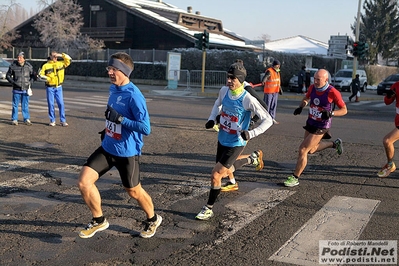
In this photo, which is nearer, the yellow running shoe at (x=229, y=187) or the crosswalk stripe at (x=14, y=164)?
the yellow running shoe at (x=229, y=187)

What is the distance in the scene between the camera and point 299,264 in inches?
169

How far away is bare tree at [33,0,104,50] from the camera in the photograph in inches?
1809

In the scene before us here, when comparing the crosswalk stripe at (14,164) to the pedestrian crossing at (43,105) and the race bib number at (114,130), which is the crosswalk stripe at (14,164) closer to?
the race bib number at (114,130)

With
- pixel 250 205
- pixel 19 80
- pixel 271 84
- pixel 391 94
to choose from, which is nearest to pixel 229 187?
pixel 250 205

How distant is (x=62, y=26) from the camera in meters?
46.2

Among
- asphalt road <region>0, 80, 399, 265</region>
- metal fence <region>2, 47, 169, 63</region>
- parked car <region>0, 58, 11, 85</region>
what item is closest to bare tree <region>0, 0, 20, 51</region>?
metal fence <region>2, 47, 169, 63</region>

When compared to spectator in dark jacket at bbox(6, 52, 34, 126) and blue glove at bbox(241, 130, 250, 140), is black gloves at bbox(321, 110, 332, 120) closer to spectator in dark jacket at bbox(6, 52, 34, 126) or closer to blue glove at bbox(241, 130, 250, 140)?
blue glove at bbox(241, 130, 250, 140)

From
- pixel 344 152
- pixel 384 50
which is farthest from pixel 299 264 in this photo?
pixel 384 50

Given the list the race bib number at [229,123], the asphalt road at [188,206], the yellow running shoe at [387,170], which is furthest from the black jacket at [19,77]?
the yellow running shoe at [387,170]

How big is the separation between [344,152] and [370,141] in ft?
6.35

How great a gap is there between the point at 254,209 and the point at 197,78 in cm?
2593

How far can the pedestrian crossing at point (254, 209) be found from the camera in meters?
4.83

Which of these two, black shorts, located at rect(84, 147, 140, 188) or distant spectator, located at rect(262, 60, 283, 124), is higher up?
distant spectator, located at rect(262, 60, 283, 124)

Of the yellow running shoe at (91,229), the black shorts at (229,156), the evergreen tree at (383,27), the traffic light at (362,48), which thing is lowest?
the yellow running shoe at (91,229)
